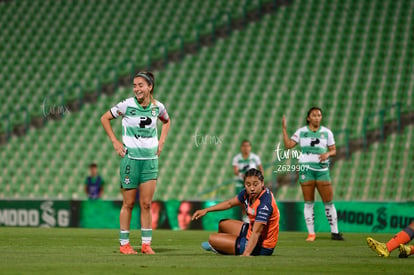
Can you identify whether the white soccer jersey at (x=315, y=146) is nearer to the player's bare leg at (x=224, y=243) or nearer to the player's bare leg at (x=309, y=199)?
the player's bare leg at (x=309, y=199)

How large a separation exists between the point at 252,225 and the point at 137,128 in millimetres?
1855

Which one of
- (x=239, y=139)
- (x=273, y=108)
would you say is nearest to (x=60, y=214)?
(x=239, y=139)

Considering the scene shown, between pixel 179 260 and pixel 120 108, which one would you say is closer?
pixel 179 260

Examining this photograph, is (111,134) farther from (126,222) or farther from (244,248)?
(244,248)

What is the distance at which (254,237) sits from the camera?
31.3 feet

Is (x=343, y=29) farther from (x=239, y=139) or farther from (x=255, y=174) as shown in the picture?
(x=255, y=174)

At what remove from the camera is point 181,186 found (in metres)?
22.2

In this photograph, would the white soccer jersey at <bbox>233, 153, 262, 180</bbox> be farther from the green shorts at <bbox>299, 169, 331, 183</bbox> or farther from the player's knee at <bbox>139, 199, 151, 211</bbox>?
the player's knee at <bbox>139, 199, 151, 211</bbox>

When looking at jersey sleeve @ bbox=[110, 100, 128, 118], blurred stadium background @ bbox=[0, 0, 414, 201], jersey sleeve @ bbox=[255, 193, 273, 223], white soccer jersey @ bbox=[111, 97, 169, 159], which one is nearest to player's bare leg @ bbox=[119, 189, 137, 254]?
white soccer jersey @ bbox=[111, 97, 169, 159]

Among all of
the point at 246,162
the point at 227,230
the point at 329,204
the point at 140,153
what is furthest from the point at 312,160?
the point at 246,162

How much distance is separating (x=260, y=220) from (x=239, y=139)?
1373 cm

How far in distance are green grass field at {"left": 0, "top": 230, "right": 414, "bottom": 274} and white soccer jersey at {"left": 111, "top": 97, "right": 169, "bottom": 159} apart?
1268 millimetres

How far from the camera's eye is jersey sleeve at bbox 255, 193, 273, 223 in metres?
9.51

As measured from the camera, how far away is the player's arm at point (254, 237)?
9.50 m
